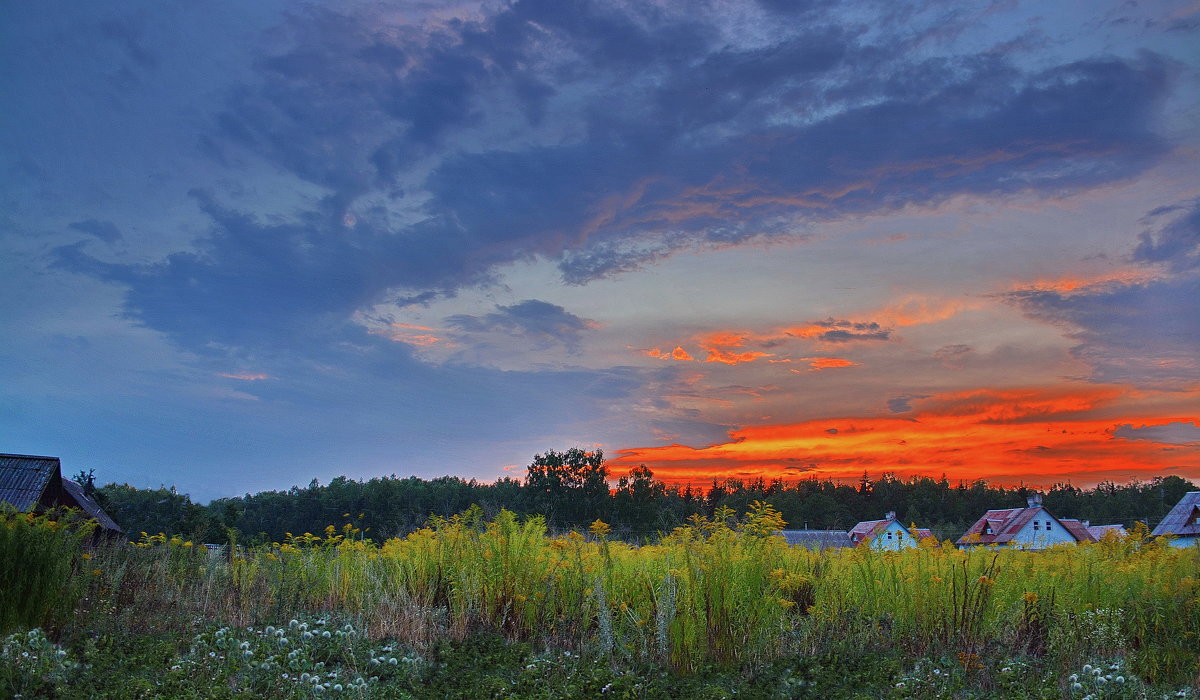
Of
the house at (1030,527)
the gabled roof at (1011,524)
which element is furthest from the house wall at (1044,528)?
the gabled roof at (1011,524)

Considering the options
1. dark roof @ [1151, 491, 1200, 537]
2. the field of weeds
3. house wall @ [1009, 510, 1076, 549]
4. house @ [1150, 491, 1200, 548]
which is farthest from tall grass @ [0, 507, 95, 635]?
house wall @ [1009, 510, 1076, 549]

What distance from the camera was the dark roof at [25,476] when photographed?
17.5m

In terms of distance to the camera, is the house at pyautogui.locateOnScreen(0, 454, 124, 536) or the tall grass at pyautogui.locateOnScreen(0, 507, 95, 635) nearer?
the tall grass at pyautogui.locateOnScreen(0, 507, 95, 635)

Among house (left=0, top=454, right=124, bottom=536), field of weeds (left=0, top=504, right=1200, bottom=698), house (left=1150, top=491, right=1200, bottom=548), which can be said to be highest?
house (left=0, top=454, right=124, bottom=536)

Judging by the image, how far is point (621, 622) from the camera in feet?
23.9

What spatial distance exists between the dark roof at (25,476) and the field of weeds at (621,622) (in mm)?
11090

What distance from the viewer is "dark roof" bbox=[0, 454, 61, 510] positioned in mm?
17453

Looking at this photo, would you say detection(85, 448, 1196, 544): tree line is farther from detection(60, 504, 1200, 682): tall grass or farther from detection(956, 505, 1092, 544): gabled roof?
detection(60, 504, 1200, 682): tall grass

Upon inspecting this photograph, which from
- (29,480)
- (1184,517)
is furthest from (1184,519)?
(29,480)

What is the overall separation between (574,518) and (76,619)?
171ft

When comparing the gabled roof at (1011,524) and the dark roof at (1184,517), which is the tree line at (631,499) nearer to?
the gabled roof at (1011,524)

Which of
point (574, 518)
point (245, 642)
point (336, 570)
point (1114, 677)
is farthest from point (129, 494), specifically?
point (1114, 677)

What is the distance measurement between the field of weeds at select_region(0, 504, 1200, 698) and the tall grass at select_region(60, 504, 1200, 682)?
0.03 meters

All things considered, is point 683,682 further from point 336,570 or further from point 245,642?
point 336,570
